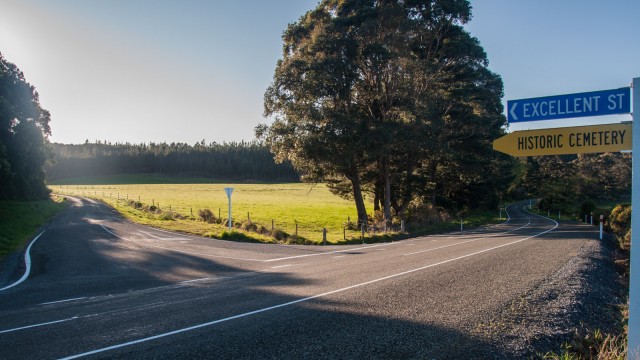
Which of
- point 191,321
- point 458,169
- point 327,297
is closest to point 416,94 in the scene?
point 458,169

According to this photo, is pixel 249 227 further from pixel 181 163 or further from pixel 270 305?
pixel 181 163

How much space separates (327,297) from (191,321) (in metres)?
2.60

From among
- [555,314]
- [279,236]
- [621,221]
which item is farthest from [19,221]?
[621,221]

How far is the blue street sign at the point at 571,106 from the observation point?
478 cm

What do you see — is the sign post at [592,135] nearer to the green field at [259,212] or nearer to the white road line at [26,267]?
the white road line at [26,267]

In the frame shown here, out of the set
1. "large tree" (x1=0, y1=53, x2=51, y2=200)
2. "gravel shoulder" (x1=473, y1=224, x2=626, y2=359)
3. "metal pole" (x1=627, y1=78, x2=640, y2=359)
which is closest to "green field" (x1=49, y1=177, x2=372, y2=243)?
"large tree" (x1=0, y1=53, x2=51, y2=200)

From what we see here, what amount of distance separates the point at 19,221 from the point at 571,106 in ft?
118

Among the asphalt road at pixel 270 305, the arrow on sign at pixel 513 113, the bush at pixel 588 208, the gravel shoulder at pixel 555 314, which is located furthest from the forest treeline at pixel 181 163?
the arrow on sign at pixel 513 113

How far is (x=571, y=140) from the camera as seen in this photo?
16.4ft

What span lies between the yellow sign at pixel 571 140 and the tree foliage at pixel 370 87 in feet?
62.7

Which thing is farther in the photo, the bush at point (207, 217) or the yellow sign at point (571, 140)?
the bush at point (207, 217)

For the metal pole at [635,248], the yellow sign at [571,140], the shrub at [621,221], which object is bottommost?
the shrub at [621,221]

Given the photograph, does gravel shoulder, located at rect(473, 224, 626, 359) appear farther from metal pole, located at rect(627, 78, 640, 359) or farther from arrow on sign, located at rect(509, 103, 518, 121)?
arrow on sign, located at rect(509, 103, 518, 121)

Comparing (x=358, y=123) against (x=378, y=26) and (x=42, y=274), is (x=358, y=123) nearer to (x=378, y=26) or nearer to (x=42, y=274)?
(x=378, y=26)
